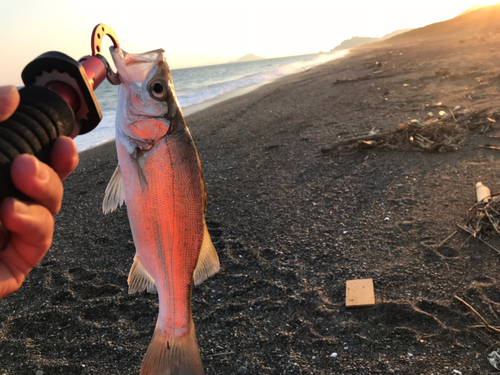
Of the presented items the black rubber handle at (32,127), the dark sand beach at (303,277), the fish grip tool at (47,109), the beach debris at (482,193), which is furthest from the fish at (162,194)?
the beach debris at (482,193)

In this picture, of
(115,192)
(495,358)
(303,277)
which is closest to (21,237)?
(115,192)

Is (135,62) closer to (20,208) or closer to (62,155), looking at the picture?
(62,155)

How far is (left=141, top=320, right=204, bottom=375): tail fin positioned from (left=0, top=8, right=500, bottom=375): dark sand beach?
38.5 inches

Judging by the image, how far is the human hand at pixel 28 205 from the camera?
119 centimetres

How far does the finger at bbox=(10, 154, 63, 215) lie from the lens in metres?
1.17

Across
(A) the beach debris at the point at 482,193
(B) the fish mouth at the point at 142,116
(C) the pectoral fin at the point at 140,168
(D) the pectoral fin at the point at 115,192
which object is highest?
(B) the fish mouth at the point at 142,116

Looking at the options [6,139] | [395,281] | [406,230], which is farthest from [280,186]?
[6,139]

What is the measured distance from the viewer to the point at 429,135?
271 inches

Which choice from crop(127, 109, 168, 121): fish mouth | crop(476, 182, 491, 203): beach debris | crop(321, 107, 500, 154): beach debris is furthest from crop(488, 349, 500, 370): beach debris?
crop(321, 107, 500, 154): beach debris

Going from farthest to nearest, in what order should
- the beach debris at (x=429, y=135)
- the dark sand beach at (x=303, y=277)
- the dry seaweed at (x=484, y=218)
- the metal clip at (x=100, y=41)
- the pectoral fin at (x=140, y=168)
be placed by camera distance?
the beach debris at (x=429, y=135) < the dry seaweed at (x=484, y=218) < the dark sand beach at (x=303, y=277) < the pectoral fin at (x=140, y=168) < the metal clip at (x=100, y=41)

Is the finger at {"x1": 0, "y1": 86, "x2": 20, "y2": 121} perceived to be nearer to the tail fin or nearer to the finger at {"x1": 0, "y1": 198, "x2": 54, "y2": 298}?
the finger at {"x1": 0, "y1": 198, "x2": 54, "y2": 298}

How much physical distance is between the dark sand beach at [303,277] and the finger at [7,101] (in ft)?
8.02

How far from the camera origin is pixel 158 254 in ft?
6.38

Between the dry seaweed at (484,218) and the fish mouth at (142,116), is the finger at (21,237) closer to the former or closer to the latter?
the fish mouth at (142,116)
